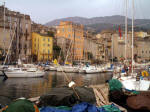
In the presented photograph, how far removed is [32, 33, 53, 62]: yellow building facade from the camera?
6606 cm

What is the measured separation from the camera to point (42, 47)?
6681 centimetres

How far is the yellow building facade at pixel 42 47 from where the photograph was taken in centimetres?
6606

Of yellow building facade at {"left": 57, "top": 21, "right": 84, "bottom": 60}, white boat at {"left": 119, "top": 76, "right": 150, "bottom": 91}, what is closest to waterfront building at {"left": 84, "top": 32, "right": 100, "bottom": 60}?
yellow building facade at {"left": 57, "top": 21, "right": 84, "bottom": 60}

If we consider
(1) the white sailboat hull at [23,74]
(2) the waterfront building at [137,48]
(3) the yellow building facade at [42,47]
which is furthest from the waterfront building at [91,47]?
(1) the white sailboat hull at [23,74]

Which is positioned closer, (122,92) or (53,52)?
(122,92)

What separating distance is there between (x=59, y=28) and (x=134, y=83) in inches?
2734

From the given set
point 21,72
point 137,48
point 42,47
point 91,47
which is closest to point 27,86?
point 21,72

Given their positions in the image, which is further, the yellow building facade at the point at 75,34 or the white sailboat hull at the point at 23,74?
the yellow building facade at the point at 75,34

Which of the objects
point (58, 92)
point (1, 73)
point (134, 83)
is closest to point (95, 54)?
point (1, 73)

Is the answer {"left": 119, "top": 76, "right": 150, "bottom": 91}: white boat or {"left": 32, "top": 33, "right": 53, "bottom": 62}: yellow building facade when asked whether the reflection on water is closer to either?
{"left": 119, "top": 76, "right": 150, "bottom": 91}: white boat

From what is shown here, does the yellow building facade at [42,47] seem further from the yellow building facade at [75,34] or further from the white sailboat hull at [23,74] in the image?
the white sailboat hull at [23,74]

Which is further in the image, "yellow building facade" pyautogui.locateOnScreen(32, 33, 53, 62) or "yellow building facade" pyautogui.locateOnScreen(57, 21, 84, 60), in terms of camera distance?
"yellow building facade" pyautogui.locateOnScreen(57, 21, 84, 60)

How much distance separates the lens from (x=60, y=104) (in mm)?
8062

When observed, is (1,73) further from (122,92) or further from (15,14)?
(15,14)
